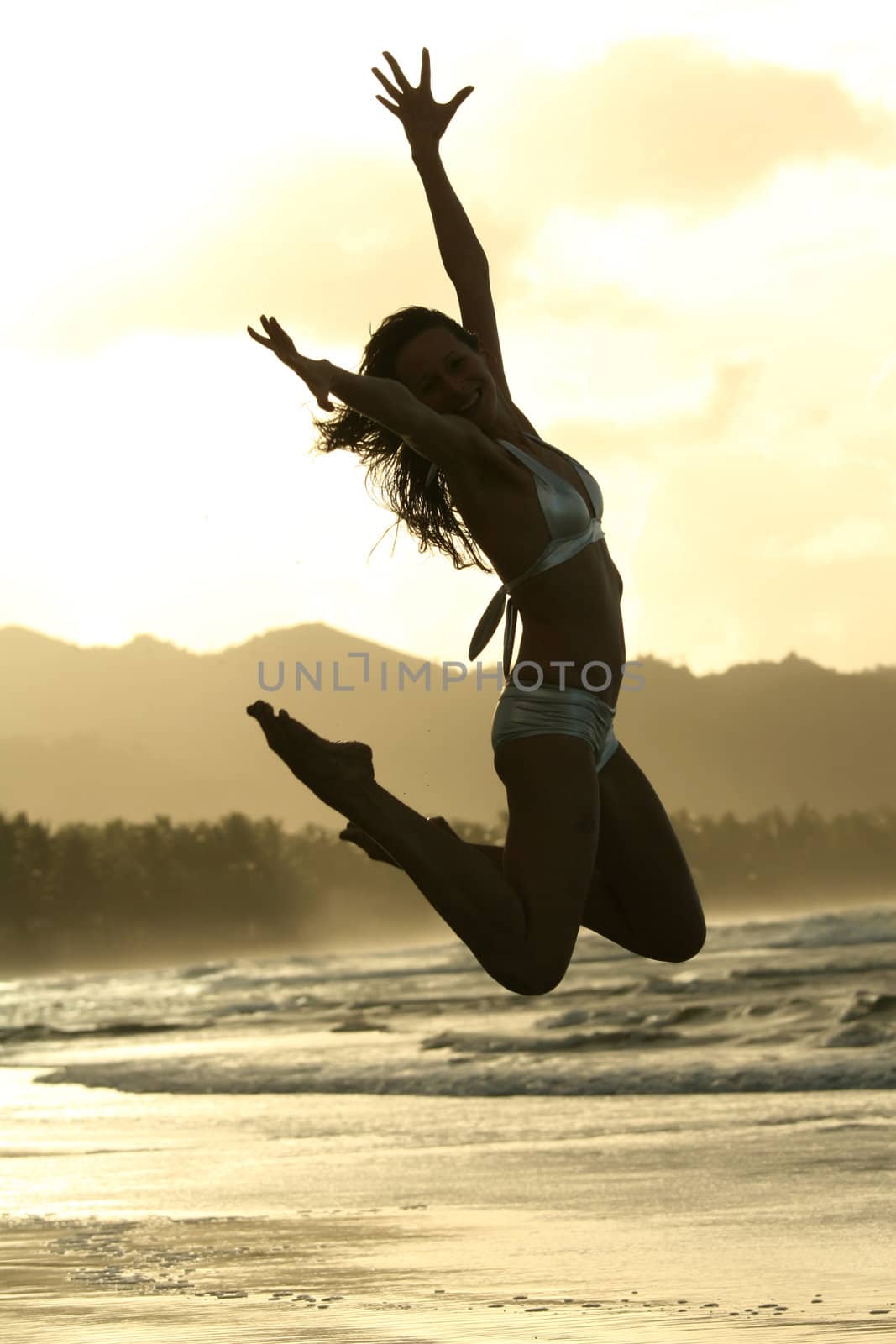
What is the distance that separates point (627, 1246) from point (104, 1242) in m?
2.04

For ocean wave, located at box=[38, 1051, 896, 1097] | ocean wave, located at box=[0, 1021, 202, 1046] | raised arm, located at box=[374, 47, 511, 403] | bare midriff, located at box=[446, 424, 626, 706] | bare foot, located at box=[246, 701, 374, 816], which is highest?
raised arm, located at box=[374, 47, 511, 403]

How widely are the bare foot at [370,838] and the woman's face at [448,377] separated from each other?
3.45ft

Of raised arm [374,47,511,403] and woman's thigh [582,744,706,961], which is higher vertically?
raised arm [374,47,511,403]

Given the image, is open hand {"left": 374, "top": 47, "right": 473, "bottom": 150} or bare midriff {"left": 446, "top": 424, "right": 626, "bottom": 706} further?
open hand {"left": 374, "top": 47, "right": 473, "bottom": 150}

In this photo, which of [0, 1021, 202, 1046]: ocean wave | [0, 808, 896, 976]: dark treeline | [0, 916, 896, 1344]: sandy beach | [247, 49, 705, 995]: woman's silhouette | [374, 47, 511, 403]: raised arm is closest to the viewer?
[247, 49, 705, 995]: woman's silhouette

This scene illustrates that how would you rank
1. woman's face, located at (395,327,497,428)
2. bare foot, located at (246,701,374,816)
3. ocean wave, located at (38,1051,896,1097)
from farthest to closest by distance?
ocean wave, located at (38,1051,896,1097) < woman's face, located at (395,327,497,428) < bare foot, located at (246,701,374,816)

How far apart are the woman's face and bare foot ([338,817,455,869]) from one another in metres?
1.05

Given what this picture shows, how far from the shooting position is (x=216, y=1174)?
9.52 m

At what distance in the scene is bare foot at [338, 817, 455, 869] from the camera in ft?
17.2

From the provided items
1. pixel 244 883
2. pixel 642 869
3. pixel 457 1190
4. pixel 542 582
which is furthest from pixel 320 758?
pixel 244 883

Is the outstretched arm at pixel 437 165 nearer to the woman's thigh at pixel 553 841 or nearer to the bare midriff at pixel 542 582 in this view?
the bare midriff at pixel 542 582

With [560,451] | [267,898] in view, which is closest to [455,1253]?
[560,451]

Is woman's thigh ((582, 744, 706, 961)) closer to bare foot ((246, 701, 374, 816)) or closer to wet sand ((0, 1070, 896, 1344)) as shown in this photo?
bare foot ((246, 701, 374, 816))

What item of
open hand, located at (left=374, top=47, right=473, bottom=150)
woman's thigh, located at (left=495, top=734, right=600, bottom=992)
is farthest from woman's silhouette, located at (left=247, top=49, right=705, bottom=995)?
open hand, located at (left=374, top=47, right=473, bottom=150)
